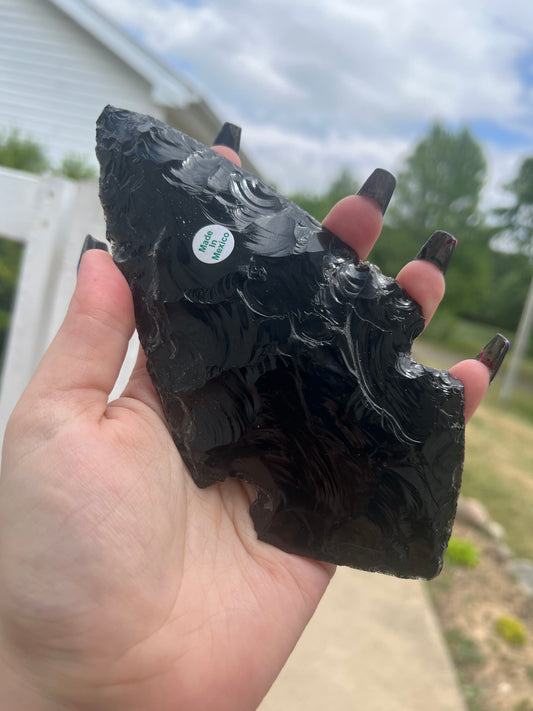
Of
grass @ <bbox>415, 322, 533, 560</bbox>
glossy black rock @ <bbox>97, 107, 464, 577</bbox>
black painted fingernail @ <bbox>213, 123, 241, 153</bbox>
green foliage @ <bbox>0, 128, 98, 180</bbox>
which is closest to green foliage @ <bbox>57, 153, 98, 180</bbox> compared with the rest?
green foliage @ <bbox>0, 128, 98, 180</bbox>

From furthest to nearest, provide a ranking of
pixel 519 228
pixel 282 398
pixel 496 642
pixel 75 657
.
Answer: pixel 519 228 < pixel 496 642 < pixel 282 398 < pixel 75 657

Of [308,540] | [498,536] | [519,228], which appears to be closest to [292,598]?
[308,540]

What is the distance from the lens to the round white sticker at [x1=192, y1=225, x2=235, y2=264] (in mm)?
1310

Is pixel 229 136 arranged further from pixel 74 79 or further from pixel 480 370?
pixel 74 79

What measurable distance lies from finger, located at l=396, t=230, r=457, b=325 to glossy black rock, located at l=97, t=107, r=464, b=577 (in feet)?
0.40

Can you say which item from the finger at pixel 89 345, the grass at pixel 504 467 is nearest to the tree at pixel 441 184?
the grass at pixel 504 467

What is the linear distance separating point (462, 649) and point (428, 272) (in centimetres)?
246

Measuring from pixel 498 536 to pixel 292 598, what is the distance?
3.74 m

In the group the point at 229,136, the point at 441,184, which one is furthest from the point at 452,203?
the point at 229,136

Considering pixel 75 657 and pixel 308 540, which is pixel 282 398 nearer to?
pixel 308 540

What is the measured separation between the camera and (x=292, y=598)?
4.37 ft

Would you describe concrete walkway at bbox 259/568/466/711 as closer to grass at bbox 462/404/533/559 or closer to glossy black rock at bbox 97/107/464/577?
glossy black rock at bbox 97/107/464/577

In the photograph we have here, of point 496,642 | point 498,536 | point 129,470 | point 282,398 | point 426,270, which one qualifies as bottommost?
point 498,536

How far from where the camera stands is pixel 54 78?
20.4ft
